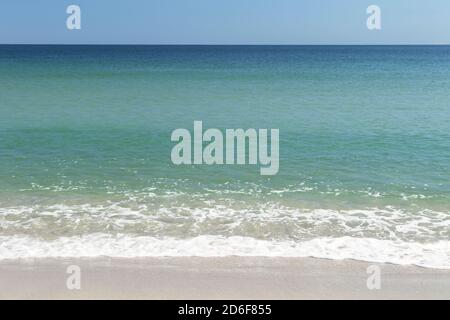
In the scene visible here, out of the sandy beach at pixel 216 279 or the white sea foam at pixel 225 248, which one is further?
the white sea foam at pixel 225 248

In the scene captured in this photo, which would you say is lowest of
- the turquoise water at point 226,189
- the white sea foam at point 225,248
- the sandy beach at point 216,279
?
the sandy beach at point 216,279

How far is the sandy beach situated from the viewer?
7.50m

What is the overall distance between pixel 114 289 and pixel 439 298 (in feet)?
17.0

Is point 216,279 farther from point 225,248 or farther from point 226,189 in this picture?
point 226,189

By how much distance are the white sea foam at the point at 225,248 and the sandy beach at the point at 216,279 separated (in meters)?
0.29

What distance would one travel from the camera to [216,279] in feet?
26.1

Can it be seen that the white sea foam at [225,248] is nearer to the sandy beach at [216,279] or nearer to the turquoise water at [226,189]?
the turquoise water at [226,189]

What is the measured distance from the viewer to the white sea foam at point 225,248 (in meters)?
8.96

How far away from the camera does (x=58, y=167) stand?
1515 centimetres

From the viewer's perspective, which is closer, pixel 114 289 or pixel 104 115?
pixel 114 289

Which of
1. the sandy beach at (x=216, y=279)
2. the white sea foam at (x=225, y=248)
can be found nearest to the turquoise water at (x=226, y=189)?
the white sea foam at (x=225, y=248)

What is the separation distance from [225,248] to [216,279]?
Answer: 1.38 meters
